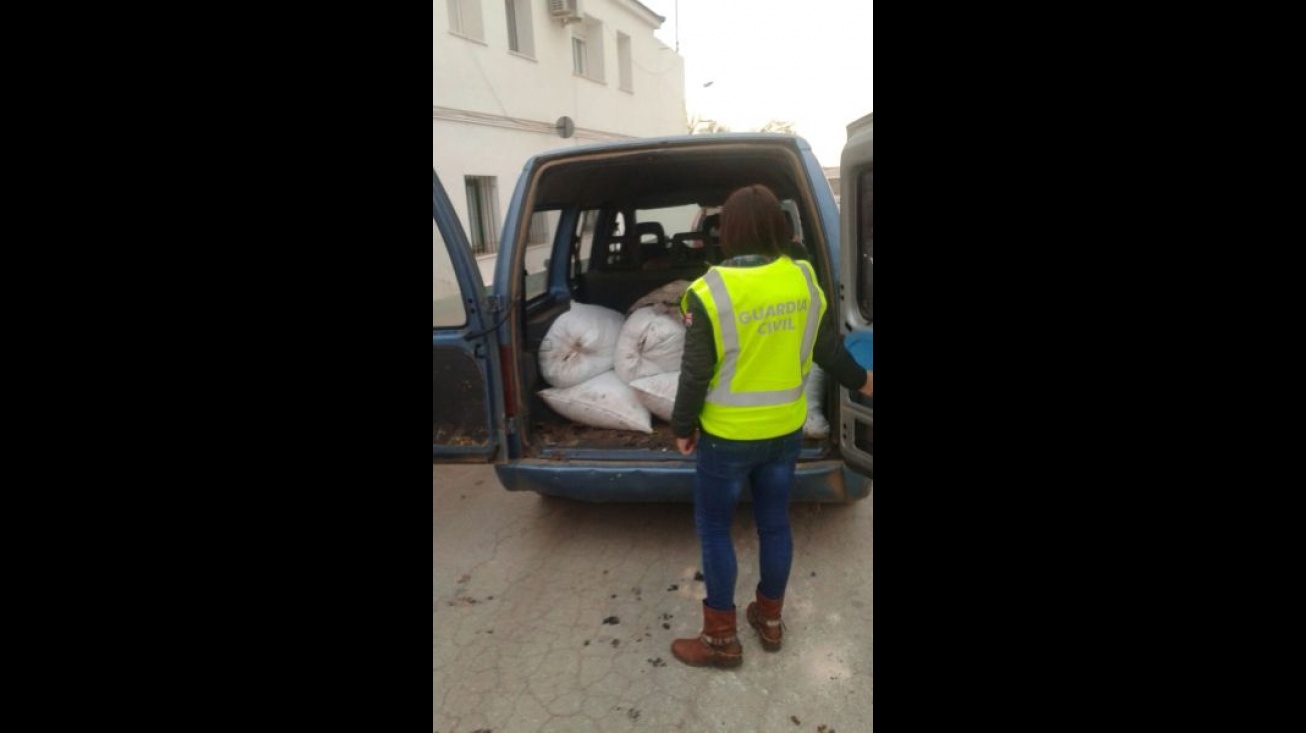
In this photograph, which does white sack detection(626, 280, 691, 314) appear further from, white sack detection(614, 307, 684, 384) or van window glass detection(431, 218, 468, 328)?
van window glass detection(431, 218, 468, 328)

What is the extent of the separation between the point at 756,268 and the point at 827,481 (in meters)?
1.19

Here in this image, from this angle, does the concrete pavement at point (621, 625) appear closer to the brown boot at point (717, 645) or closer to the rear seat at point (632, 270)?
the brown boot at point (717, 645)

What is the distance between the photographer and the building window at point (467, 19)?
9922 mm

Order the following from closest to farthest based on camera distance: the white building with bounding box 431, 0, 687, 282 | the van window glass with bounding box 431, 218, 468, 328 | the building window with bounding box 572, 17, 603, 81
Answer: the van window glass with bounding box 431, 218, 468, 328, the white building with bounding box 431, 0, 687, 282, the building window with bounding box 572, 17, 603, 81

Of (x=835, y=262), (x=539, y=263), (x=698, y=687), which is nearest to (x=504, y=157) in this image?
(x=539, y=263)

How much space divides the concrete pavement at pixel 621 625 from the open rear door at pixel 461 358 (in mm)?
483

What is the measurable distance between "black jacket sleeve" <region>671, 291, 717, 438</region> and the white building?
18.5ft

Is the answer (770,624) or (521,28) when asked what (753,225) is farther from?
(521,28)

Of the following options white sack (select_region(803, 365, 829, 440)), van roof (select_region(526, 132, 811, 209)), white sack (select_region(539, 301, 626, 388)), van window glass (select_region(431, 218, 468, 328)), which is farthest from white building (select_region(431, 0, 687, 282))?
white sack (select_region(803, 365, 829, 440))

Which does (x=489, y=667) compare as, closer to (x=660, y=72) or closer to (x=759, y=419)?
(x=759, y=419)

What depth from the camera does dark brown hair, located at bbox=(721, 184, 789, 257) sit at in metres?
2.16

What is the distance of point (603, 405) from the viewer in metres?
3.50

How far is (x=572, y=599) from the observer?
2.96 m
